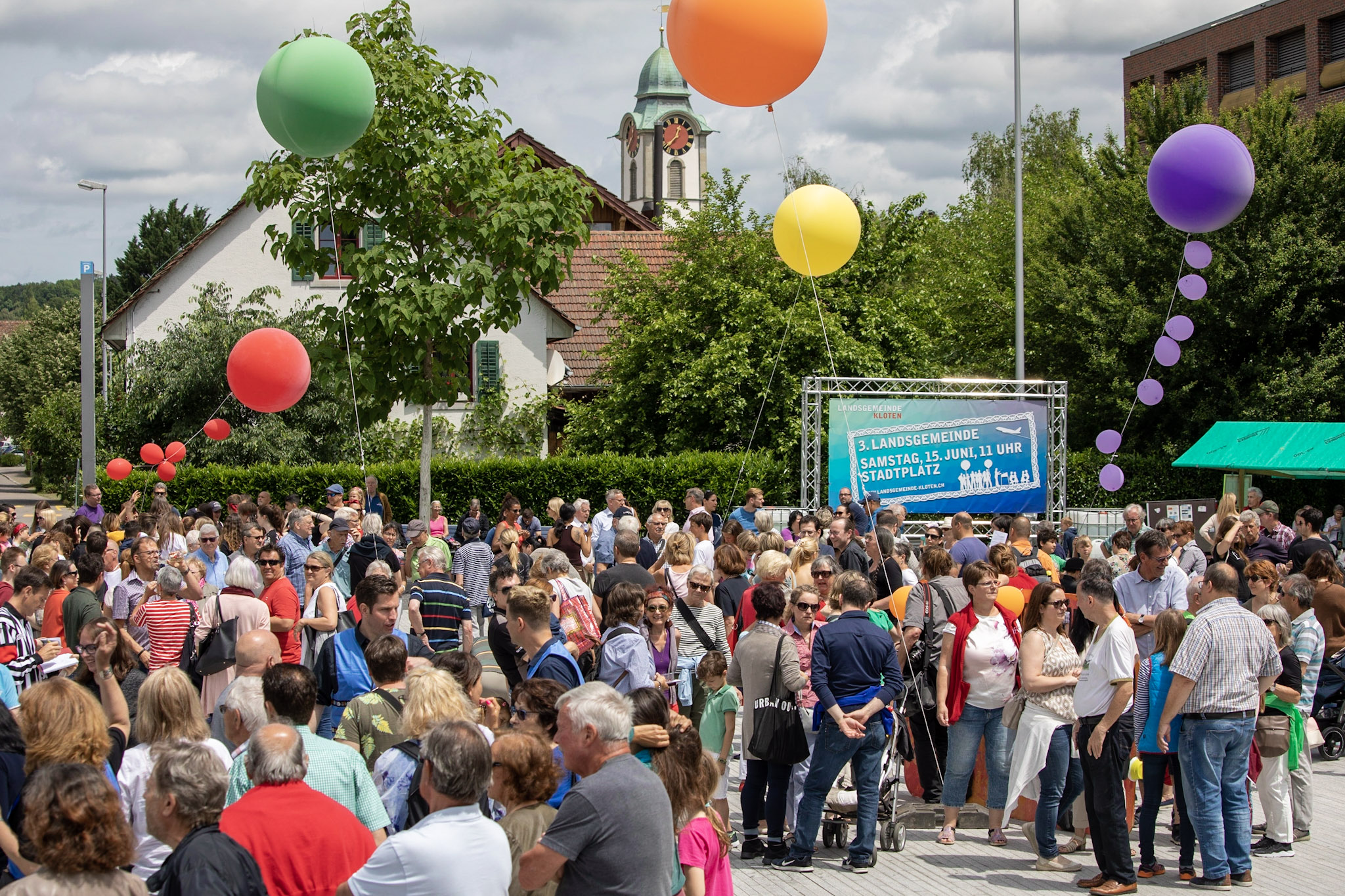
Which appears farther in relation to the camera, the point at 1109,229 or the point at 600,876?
the point at 1109,229

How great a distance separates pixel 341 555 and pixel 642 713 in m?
5.93

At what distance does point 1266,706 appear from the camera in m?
7.30

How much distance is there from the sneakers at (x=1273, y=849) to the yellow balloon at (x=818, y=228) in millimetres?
5842

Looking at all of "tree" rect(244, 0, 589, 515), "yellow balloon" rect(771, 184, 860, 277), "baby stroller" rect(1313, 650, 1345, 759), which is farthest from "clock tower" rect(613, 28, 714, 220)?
"baby stroller" rect(1313, 650, 1345, 759)

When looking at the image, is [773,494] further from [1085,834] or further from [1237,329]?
[1085,834]

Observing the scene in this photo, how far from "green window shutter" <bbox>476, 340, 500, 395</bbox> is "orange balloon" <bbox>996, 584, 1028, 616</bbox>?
23619 millimetres

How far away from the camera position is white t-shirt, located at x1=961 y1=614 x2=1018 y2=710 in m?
7.14

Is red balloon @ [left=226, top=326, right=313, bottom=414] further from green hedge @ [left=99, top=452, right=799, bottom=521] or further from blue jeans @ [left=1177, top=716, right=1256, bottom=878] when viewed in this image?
green hedge @ [left=99, top=452, right=799, bottom=521]

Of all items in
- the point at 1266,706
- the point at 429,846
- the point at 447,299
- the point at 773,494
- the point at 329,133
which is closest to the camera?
the point at 429,846

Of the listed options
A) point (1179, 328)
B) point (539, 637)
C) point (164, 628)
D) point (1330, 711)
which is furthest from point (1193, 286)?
point (164, 628)

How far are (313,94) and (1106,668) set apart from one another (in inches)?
235

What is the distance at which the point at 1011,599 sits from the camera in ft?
25.5

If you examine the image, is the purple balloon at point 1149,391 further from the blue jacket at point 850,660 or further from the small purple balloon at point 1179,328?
the blue jacket at point 850,660

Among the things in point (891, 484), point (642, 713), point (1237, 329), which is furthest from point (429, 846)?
point (1237, 329)
